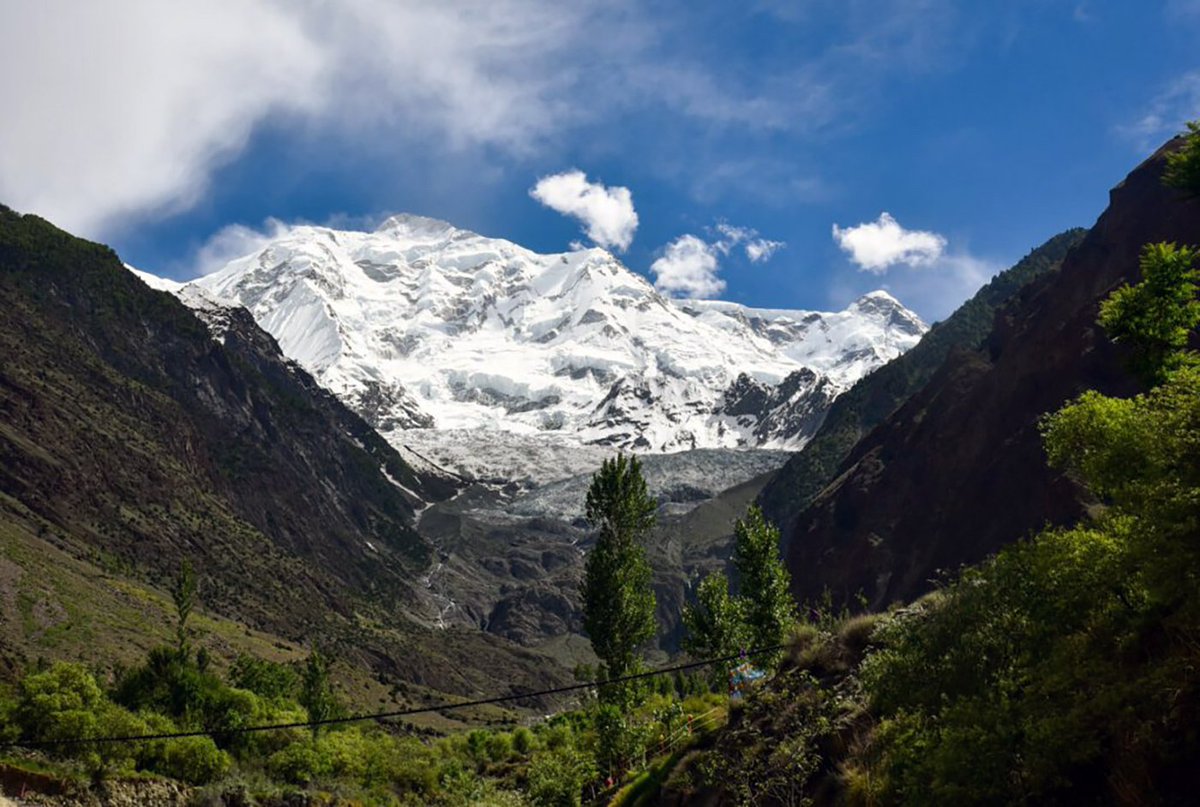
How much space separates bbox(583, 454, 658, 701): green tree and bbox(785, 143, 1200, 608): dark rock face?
3479 centimetres

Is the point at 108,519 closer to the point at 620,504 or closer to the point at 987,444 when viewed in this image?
the point at 620,504

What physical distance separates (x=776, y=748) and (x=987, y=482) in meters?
76.3

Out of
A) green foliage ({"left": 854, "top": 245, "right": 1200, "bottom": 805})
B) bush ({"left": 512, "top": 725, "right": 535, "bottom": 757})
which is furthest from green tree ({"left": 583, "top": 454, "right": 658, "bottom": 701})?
green foliage ({"left": 854, "top": 245, "right": 1200, "bottom": 805})

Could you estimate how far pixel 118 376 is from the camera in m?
187

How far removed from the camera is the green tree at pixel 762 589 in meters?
50.4

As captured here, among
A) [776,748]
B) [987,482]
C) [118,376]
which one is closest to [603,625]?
[776,748]

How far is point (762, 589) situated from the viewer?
51.7m

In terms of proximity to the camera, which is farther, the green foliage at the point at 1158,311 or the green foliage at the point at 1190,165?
the green foliage at the point at 1190,165

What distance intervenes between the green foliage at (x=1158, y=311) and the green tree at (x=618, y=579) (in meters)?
30.0

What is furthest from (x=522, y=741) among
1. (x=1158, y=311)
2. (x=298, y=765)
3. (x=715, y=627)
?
(x=1158, y=311)

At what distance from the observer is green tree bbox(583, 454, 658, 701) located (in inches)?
2090

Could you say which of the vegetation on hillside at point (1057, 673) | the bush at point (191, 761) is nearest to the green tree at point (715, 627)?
the vegetation on hillside at point (1057, 673)

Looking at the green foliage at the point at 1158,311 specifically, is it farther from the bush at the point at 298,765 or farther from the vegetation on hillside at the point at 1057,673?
the bush at the point at 298,765

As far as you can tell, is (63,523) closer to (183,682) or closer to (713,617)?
(183,682)
